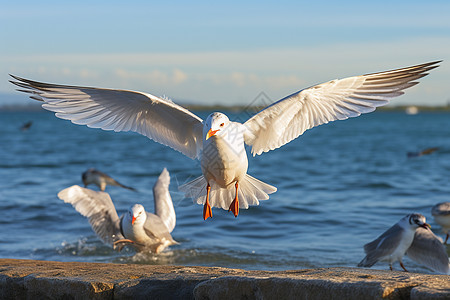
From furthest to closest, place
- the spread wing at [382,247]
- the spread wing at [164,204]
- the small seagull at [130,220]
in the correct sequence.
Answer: the spread wing at [164,204] < the small seagull at [130,220] < the spread wing at [382,247]

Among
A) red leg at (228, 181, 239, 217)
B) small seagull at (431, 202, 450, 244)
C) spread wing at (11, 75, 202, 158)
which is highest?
spread wing at (11, 75, 202, 158)

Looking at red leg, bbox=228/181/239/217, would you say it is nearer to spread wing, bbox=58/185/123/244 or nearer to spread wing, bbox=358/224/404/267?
spread wing, bbox=358/224/404/267

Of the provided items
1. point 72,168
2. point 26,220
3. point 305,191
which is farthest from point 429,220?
point 72,168

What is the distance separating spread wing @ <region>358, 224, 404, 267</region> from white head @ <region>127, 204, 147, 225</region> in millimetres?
2731

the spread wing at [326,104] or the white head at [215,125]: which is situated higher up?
the spread wing at [326,104]

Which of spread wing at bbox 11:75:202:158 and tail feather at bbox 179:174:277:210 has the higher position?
spread wing at bbox 11:75:202:158

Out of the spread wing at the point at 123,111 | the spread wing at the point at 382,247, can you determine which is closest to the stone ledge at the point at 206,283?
the spread wing at the point at 123,111

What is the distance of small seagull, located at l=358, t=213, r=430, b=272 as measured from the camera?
643 centimetres

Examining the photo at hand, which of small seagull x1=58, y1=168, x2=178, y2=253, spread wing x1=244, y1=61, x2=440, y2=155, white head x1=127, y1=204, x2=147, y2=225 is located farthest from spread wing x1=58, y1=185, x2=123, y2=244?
spread wing x1=244, y1=61, x2=440, y2=155

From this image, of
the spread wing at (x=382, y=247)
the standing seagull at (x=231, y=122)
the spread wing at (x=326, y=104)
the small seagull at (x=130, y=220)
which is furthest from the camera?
the small seagull at (x=130, y=220)

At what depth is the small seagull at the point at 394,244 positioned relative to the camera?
6.43m

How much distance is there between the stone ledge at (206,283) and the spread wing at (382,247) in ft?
8.44

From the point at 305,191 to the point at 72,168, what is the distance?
860cm

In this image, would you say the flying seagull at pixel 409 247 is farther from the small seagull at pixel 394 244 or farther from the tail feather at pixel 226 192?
the tail feather at pixel 226 192
